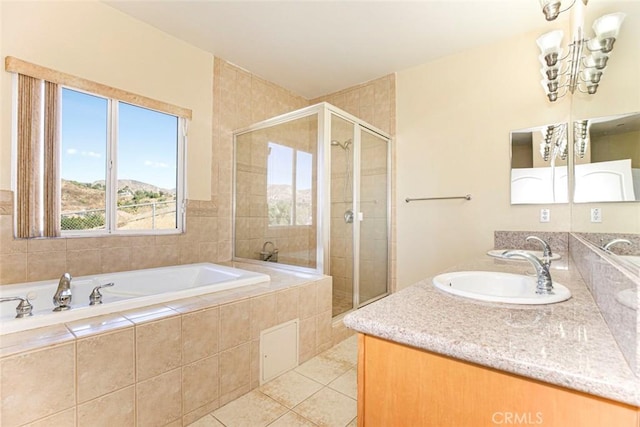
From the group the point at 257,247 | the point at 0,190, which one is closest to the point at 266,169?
the point at 257,247

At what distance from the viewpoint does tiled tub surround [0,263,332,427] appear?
995mm

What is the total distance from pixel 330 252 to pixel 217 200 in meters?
1.28

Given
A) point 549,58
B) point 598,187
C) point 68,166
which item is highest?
point 549,58

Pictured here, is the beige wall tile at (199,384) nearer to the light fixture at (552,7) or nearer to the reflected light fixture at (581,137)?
the reflected light fixture at (581,137)

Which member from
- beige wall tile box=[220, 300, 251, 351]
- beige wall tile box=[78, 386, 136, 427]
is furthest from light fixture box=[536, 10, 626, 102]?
beige wall tile box=[78, 386, 136, 427]

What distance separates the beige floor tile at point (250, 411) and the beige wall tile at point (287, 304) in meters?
0.43

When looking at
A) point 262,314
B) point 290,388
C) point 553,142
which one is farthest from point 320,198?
point 553,142

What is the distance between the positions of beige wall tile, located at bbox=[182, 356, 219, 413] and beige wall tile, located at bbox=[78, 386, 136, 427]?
0.72 ft

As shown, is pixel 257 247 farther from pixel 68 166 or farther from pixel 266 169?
pixel 68 166

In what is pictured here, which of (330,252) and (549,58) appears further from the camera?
(330,252)

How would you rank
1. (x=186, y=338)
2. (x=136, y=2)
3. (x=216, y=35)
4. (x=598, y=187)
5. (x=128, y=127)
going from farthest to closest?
(x=216, y=35)
(x=128, y=127)
(x=136, y=2)
(x=186, y=338)
(x=598, y=187)

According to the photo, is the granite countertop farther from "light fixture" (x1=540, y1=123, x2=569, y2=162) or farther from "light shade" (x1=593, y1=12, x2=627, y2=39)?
"light fixture" (x1=540, y1=123, x2=569, y2=162)

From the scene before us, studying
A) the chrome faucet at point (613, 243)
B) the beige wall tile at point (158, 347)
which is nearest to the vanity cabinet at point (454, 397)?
the chrome faucet at point (613, 243)

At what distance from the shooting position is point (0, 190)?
1.70 metres
